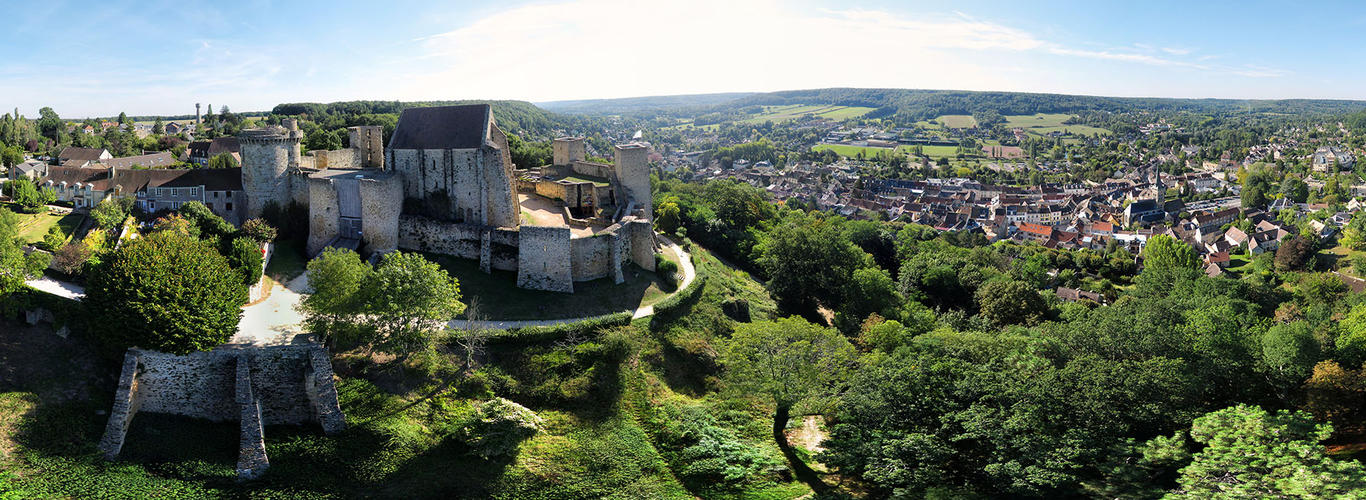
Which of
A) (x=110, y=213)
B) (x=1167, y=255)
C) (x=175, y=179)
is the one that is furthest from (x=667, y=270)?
(x=1167, y=255)

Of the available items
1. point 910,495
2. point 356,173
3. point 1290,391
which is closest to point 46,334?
point 356,173

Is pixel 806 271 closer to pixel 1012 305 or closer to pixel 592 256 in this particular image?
pixel 1012 305

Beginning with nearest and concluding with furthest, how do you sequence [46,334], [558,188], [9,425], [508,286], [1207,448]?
[1207,448] < [9,425] < [46,334] < [508,286] < [558,188]

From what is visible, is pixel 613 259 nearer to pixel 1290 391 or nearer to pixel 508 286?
pixel 508 286

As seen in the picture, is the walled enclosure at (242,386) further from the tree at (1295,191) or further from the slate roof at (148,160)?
the tree at (1295,191)

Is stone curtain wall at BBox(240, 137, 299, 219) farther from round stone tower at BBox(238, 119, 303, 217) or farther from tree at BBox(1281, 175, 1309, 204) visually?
tree at BBox(1281, 175, 1309, 204)

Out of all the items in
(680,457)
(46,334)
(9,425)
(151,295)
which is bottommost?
(680,457)

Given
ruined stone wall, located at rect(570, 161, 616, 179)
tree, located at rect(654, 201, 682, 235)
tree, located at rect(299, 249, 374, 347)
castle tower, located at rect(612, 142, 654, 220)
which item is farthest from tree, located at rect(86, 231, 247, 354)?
tree, located at rect(654, 201, 682, 235)

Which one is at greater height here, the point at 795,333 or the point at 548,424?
the point at 795,333
